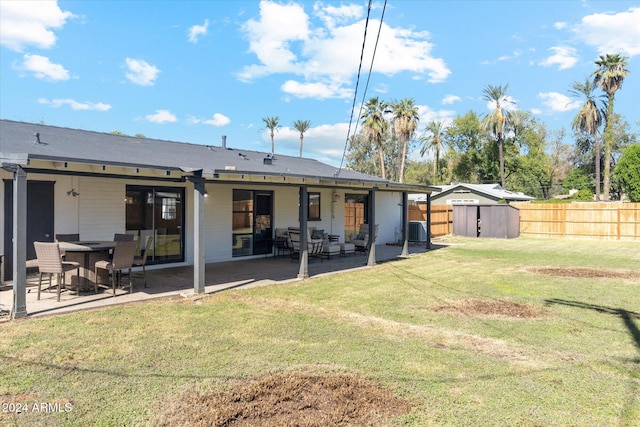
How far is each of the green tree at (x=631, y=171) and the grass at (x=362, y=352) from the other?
84.6ft

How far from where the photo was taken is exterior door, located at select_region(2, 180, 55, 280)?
7.64m

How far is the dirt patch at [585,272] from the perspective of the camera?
9.42 meters

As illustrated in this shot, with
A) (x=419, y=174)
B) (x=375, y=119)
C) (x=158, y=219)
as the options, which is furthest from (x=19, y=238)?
(x=419, y=174)

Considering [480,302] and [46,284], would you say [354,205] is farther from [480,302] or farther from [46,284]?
[46,284]

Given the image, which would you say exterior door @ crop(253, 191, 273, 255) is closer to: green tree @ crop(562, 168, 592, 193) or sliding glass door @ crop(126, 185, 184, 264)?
sliding glass door @ crop(126, 185, 184, 264)

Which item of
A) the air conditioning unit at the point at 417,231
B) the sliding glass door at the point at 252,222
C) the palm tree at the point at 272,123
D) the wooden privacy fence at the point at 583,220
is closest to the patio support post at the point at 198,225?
the sliding glass door at the point at 252,222

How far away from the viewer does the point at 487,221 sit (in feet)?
68.5

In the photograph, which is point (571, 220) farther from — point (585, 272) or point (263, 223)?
point (263, 223)

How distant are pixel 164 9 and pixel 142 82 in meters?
12.3

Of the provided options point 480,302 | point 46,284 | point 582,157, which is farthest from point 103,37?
point 582,157

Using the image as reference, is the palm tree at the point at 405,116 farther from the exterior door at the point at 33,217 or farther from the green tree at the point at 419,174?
the exterior door at the point at 33,217

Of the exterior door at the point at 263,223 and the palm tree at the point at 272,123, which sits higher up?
the palm tree at the point at 272,123

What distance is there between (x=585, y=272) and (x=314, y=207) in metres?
8.52

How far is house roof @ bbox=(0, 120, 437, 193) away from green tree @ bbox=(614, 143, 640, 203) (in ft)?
76.4
